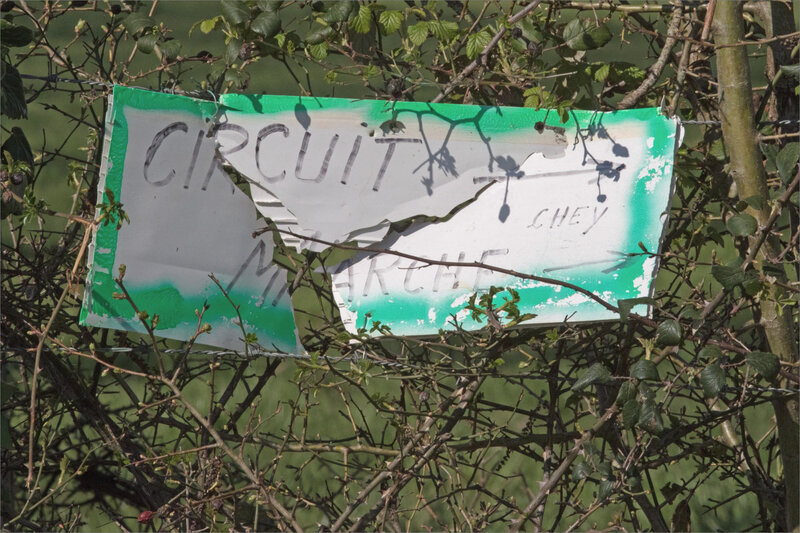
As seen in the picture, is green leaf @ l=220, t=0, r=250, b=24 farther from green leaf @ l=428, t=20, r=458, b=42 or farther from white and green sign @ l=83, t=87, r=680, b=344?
green leaf @ l=428, t=20, r=458, b=42

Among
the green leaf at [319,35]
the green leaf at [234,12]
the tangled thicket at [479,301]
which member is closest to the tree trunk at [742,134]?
the tangled thicket at [479,301]

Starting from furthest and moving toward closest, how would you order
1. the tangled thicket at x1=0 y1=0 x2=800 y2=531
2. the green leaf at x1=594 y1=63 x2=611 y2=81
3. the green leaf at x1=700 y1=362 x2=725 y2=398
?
1. the green leaf at x1=594 y1=63 x2=611 y2=81
2. the tangled thicket at x1=0 y1=0 x2=800 y2=531
3. the green leaf at x1=700 y1=362 x2=725 y2=398

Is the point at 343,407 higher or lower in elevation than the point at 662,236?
higher

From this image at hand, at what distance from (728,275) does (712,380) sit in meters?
0.15

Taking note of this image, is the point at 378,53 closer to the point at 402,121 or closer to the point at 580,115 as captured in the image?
the point at 402,121

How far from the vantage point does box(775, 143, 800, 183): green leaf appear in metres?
1.32

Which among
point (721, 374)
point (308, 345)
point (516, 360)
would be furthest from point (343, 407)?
point (721, 374)

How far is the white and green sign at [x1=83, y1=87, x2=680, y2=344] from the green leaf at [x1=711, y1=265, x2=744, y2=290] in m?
0.10

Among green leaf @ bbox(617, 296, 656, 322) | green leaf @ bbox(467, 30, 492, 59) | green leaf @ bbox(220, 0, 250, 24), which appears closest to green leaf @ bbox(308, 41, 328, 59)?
green leaf @ bbox(220, 0, 250, 24)

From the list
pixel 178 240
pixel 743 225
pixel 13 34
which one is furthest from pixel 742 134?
pixel 13 34

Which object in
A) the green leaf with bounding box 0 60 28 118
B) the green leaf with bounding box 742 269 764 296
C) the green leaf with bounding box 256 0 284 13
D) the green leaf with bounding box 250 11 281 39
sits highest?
the green leaf with bounding box 256 0 284 13

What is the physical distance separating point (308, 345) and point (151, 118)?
0.61 meters

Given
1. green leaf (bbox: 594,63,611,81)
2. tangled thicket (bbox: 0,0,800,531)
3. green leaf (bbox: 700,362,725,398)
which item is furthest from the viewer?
green leaf (bbox: 594,63,611,81)

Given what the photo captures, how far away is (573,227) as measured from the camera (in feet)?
4.56
